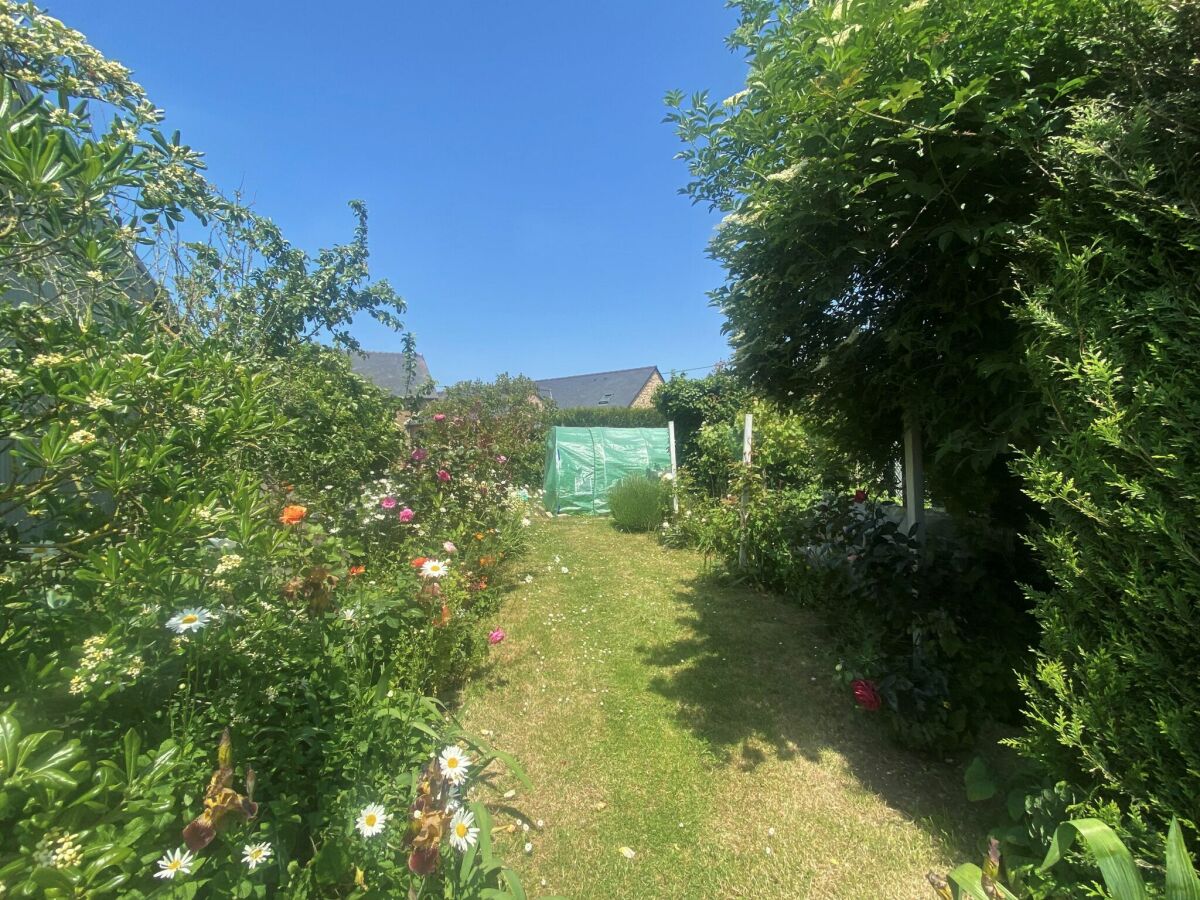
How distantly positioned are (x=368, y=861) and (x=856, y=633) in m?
2.87

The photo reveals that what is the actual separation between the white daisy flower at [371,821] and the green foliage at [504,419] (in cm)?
427

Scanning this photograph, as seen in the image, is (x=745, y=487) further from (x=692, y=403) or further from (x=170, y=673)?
(x=692, y=403)

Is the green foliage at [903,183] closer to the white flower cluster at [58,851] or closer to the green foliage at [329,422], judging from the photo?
the white flower cluster at [58,851]

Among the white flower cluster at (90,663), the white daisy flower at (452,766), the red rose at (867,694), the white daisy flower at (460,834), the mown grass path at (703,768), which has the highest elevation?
the white flower cluster at (90,663)

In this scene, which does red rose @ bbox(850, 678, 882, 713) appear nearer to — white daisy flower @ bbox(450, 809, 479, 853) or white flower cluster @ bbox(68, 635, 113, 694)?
white daisy flower @ bbox(450, 809, 479, 853)

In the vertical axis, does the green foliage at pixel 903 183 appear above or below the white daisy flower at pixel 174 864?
above

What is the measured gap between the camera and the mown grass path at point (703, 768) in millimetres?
2033

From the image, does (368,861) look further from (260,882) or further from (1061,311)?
(1061,311)

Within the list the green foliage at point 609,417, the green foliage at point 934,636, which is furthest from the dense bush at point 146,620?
the green foliage at point 609,417

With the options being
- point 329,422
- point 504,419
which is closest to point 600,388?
point 504,419

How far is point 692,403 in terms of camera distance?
12016 millimetres

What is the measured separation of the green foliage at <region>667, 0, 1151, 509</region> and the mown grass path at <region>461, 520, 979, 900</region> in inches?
61.9

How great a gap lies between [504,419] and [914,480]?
8.34 meters

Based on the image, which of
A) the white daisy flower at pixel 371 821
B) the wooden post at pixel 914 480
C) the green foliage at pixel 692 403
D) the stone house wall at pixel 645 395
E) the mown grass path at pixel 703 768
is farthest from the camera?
the stone house wall at pixel 645 395
